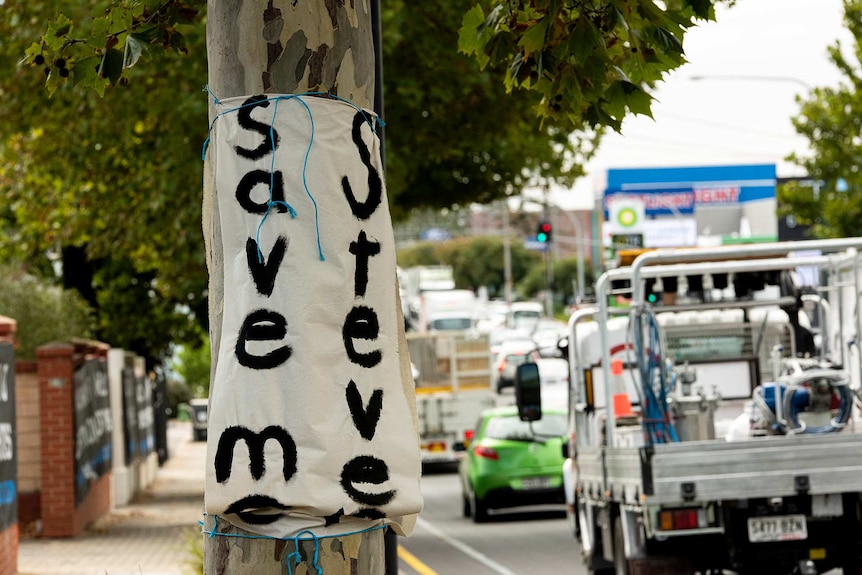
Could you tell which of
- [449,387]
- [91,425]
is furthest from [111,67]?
[449,387]

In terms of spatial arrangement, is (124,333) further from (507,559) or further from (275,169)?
(275,169)

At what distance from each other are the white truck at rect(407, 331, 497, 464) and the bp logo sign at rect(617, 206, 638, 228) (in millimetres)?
11977

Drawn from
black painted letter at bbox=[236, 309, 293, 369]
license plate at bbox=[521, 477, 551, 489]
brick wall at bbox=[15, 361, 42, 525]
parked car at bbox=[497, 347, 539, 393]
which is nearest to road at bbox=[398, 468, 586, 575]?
license plate at bbox=[521, 477, 551, 489]

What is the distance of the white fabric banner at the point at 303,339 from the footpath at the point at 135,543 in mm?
5252

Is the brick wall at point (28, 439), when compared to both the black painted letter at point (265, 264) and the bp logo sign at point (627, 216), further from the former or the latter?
the bp logo sign at point (627, 216)

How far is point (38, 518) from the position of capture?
17.4m

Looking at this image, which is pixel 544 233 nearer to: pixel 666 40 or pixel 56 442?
pixel 56 442

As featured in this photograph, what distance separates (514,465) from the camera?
1992cm

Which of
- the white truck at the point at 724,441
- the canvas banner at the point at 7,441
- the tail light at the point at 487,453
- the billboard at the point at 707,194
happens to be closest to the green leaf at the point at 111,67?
the white truck at the point at 724,441

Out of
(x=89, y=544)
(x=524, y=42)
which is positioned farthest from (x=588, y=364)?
(x=524, y=42)

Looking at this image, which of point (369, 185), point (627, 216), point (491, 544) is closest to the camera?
point (369, 185)

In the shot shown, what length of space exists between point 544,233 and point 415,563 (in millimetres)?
20926

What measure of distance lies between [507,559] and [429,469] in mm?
15093

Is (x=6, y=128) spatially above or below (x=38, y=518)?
above
